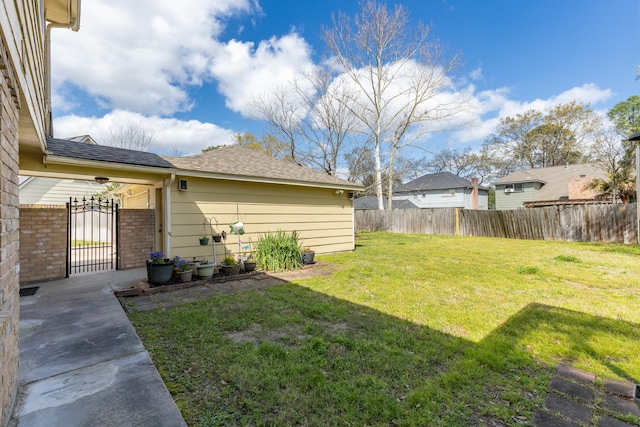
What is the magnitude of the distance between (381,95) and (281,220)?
11848mm

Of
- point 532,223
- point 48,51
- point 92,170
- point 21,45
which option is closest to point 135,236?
point 92,170

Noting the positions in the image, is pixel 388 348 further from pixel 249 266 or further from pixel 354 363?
pixel 249 266

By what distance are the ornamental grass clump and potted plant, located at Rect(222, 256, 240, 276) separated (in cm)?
62

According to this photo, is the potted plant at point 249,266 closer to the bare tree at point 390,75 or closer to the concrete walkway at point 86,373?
the concrete walkway at point 86,373

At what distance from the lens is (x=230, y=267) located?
6207mm

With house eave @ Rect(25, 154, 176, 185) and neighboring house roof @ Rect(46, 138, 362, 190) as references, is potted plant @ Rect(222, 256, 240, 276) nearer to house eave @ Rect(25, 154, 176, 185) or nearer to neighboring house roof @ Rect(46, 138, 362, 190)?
neighboring house roof @ Rect(46, 138, 362, 190)

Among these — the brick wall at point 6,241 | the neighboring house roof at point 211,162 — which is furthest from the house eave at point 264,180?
the brick wall at point 6,241

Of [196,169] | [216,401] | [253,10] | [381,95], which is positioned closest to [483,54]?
[381,95]

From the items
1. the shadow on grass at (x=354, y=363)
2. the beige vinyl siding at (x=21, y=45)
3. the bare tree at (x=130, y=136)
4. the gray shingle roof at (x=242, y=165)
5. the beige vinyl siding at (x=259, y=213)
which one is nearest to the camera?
the beige vinyl siding at (x=21, y=45)

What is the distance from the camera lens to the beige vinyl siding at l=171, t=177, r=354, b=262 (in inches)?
248

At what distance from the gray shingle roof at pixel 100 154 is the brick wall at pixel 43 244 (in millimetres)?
1361

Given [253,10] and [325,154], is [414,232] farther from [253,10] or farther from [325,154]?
[253,10]

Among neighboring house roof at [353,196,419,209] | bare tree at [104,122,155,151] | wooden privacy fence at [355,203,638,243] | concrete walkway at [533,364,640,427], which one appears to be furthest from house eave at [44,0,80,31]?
neighboring house roof at [353,196,419,209]

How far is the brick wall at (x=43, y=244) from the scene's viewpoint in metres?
5.53
